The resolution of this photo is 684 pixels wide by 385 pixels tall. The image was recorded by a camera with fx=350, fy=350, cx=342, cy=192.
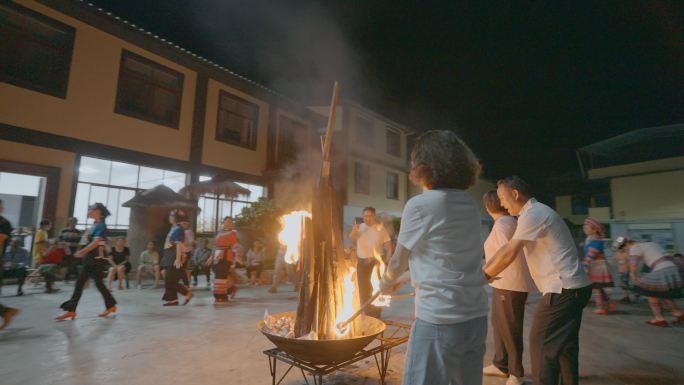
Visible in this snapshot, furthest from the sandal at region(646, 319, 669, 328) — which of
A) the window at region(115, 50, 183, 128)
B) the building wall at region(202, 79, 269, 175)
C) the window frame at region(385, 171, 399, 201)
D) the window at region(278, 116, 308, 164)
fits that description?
the window frame at region(385, 171, 399, 201)

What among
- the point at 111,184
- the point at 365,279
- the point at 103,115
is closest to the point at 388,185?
the point at 111,184

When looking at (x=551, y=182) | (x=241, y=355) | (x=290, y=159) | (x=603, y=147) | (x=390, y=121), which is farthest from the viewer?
(x=551, y=182)

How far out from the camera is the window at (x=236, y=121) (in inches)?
605

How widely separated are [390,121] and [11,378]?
22.2 m

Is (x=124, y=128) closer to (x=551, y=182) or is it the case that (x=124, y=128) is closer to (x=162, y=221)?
(x=162, y=221)

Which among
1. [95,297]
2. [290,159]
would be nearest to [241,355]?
[95,297]

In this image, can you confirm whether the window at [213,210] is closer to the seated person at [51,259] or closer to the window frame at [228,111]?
the window frame at [228,111]

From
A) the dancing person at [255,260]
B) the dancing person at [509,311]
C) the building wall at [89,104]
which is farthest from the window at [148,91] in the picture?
the dancing person at [509,311]

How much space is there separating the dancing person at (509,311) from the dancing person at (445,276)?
1.94m

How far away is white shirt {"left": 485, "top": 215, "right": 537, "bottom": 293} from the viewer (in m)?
3.77

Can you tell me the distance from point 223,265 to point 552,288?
6786 mm

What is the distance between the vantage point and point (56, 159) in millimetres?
10367

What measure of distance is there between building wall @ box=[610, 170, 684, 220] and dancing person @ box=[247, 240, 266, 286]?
54.2 feet

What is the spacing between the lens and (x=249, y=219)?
482 inches
